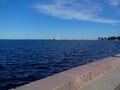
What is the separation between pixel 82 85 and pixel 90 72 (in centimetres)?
69

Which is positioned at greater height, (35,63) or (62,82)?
(62,82)

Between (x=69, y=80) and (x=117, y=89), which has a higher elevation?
(x=69, y=80)

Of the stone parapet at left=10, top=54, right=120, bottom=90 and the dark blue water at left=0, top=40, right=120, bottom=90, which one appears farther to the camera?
the dark blue water at left=0, top=40, right=120, bottom=90

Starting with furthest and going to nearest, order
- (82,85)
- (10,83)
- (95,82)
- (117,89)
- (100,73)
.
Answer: (10,83) → (100,73) → (95,82) → (82,85) → (117,89)

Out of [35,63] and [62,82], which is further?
[35,63]

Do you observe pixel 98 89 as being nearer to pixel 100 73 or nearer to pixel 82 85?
pixel 82 85

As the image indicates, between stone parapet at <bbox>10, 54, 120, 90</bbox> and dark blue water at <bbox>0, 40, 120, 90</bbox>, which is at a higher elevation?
stone parapet at <bbox>10, 54, 120, 90</bbox>

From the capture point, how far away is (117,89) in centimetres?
473

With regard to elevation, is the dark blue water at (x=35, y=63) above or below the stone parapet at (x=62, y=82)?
below

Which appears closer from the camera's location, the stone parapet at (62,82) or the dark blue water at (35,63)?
the stone parapet at (62,82)

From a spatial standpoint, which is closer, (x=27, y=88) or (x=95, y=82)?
(x=27, y=88)

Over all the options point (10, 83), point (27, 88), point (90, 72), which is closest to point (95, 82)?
point (90, 72)

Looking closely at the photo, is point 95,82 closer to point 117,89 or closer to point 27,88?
point 117,89

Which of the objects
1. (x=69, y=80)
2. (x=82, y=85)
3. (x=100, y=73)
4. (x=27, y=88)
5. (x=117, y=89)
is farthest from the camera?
(x=100, y=73)
